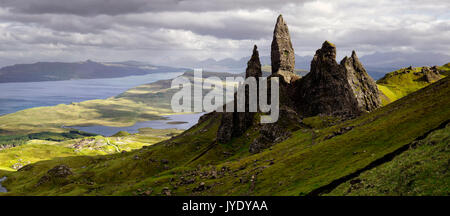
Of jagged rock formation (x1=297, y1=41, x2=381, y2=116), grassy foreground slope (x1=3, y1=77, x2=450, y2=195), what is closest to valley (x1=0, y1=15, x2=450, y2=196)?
grassy foreground slope (x1=3, y1=77, x2=450, y2=195)

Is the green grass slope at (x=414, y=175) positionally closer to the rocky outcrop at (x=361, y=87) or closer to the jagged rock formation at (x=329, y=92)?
the jagged rock formation at (x=329, y=92)

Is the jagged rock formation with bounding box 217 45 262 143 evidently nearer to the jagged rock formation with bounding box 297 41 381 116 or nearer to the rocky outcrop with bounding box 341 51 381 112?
the jagged rock formation with bounding box 297 41 381 116

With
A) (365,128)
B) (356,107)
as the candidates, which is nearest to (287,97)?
(356,107)

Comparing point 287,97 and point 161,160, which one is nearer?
point 287,97

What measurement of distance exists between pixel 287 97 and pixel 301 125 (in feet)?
72.0

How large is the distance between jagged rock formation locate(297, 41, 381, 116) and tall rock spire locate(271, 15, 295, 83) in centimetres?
1620

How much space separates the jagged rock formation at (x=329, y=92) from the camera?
15525 cm

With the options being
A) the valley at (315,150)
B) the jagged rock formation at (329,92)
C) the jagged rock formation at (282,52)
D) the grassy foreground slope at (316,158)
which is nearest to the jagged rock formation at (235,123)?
the valley at (315,150)

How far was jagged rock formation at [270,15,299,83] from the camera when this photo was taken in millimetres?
181375

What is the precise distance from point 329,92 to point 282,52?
1562 inches

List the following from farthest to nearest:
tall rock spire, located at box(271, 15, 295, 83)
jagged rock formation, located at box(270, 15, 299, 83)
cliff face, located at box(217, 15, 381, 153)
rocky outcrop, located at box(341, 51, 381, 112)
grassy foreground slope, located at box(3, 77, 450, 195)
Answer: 1. tall rock spire, located at box(271, 15, 295, 83)
2. jagged rock formation, located at box(270, 15, 299, 83)
3. rocky outcrop, located at box(341, 51, 381, 112)
4. cliff face, located at box(217, 15, 381, 153)
5. grassy foreground slope, located at box(3, 77, 450, 195)

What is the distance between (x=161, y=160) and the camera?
186625 millimetres

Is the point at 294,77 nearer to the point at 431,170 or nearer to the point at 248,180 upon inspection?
the point at 248,180
